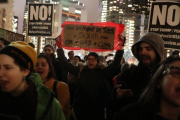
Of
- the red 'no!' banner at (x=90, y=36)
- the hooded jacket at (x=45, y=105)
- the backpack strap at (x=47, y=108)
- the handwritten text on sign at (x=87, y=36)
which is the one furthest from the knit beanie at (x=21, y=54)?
the handwritten text on sign at (x=87, y=36)

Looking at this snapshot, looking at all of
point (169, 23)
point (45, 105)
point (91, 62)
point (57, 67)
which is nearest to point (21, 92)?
point (45, 105)

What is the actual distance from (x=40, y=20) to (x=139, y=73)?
5777mm

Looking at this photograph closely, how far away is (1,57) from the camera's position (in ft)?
6.95

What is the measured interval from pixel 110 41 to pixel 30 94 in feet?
12.7

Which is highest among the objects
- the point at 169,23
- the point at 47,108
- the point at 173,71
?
the point at 169,23

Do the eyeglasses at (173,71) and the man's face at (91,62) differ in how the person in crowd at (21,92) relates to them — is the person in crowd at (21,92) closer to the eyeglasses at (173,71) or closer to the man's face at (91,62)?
the eyeglasses at (173,71)

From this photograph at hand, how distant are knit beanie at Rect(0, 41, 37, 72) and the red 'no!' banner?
3.53 m

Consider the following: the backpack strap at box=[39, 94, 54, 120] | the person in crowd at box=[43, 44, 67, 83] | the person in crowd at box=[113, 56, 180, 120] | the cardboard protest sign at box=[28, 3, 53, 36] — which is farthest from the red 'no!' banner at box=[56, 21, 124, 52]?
the person in crowd at box=[113, 56, 180, 120]

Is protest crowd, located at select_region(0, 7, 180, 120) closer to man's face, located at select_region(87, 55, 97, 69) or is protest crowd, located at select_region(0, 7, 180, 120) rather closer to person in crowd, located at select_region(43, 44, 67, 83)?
man's face, located at select_region(87, 55, 97, 69)

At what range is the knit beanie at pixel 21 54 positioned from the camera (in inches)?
84.5

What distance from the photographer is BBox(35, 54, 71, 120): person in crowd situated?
3395 millimetres

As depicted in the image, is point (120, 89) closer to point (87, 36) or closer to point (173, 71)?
point (173, 71)

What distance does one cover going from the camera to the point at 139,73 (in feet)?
9.22

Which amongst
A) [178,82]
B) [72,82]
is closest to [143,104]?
[178,82]
